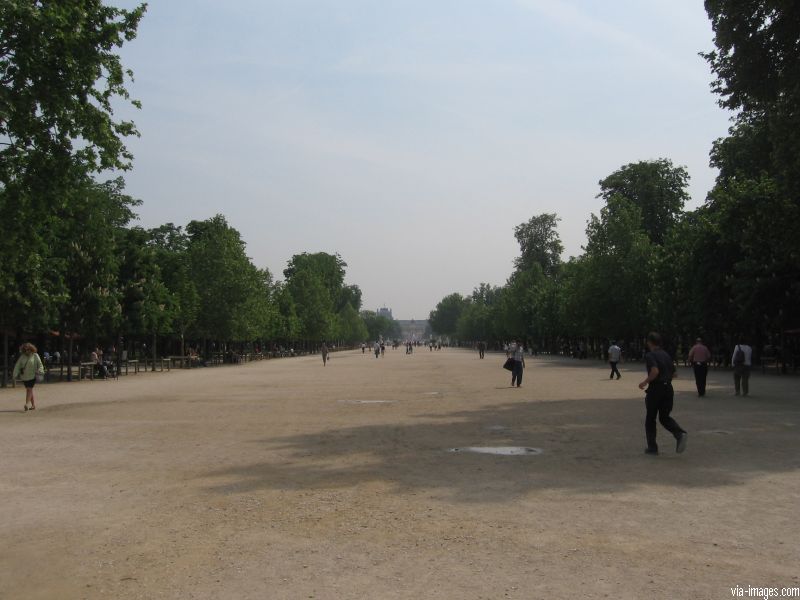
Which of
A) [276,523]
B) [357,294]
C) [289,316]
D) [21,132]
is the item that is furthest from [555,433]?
[357,294]

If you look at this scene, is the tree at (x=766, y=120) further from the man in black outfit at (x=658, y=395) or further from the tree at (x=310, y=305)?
the tree at (x=310, y=305)

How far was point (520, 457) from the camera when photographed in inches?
451

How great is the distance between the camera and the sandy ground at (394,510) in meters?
5.77

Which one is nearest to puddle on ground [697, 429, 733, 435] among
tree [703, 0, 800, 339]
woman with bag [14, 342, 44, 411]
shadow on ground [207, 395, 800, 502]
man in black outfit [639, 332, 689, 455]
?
shadow on ground [207, 395, 800, 502]

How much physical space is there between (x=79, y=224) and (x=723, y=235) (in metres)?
32.9

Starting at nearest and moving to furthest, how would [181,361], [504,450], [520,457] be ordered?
[520,457]
[504,450]
[181,361]

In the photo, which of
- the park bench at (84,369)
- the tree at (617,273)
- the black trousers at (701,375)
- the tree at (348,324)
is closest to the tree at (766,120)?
the black trousers at (701,375)

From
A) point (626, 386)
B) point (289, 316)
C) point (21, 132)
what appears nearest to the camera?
point (21, 132)

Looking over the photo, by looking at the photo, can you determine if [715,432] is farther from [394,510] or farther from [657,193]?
[657,193]

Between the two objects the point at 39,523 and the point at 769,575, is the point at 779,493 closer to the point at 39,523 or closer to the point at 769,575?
the point at 769,575

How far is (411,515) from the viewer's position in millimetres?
7773

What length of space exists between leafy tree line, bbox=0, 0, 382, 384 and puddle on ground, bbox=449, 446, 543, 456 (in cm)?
1285

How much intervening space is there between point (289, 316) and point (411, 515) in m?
89.0

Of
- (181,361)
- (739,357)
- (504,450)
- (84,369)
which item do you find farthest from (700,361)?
(181,361)
